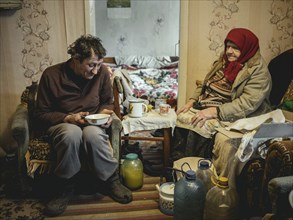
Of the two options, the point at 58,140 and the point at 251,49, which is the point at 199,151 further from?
the point at 58,140

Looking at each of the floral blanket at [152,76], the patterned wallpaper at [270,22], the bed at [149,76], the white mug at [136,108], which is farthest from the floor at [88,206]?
the patterned wallpaper at [270,22]

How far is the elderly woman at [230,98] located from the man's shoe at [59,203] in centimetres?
81

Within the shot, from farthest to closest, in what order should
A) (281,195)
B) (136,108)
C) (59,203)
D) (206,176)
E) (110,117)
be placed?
(136,108) < (110,117) < (59,203) < (206,176) < (281,195)

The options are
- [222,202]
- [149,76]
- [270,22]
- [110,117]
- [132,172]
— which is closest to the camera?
[222,202]

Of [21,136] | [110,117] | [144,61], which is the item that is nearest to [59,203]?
[21,136]

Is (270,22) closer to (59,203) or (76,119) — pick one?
(76,119)

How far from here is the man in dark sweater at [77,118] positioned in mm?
1844

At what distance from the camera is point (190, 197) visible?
1.65 metres

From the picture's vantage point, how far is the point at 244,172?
166 cm

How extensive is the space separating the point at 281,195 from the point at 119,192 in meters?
1.09

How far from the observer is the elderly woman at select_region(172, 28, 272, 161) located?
6.84ft

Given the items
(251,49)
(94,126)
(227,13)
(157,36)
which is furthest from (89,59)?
(157,36)

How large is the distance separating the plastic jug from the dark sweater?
2.78ft

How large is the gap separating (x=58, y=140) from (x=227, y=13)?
1.81m
